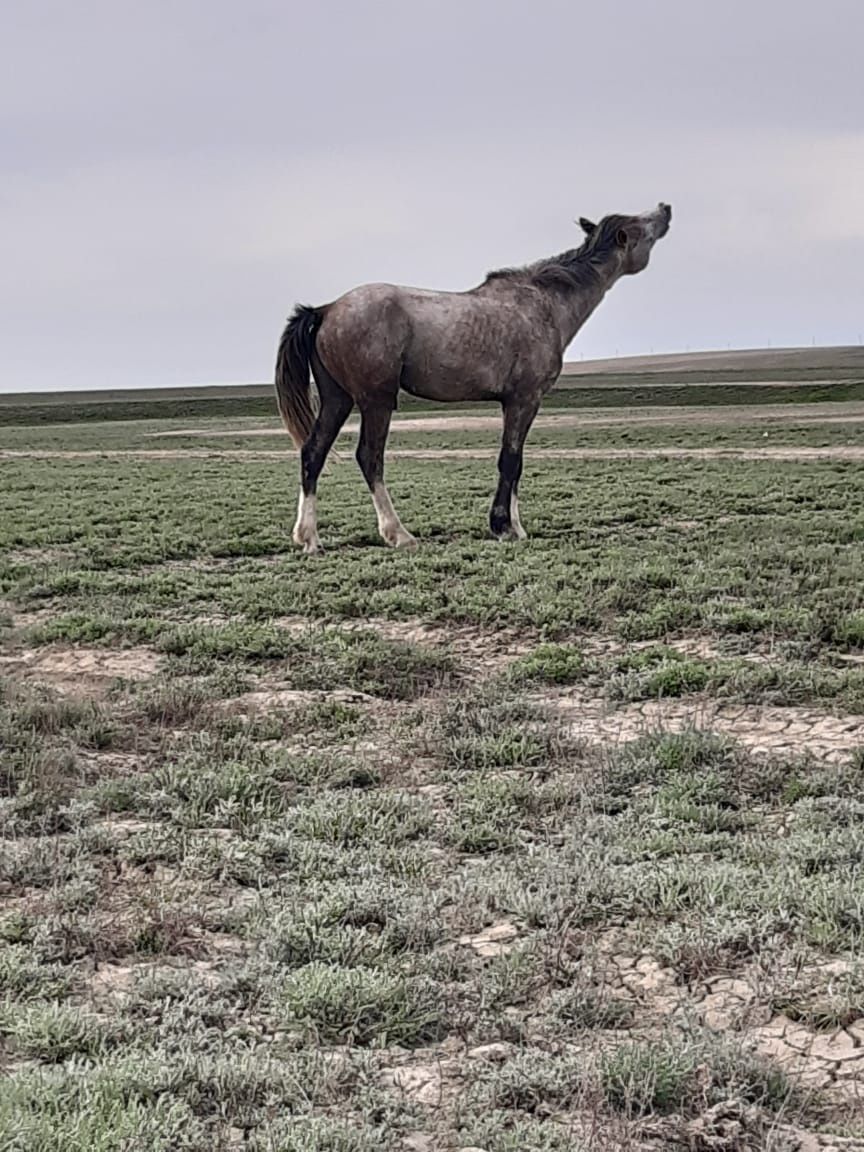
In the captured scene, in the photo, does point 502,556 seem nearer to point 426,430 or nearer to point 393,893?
point 393,893

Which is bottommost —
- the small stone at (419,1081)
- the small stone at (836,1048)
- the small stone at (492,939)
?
the small stone at (836,1048)

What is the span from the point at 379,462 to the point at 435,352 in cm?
120

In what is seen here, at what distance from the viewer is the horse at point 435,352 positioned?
406 inches

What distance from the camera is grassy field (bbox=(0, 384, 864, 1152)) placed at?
2.58 meters

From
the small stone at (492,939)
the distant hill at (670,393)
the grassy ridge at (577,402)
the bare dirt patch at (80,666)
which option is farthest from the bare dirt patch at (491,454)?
the grassy ridge at (577,402)

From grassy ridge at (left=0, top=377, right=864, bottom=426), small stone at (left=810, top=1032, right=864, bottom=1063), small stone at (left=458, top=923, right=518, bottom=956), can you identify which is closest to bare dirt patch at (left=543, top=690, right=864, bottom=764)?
small stone at (left=458, top=923, right=518, bottom=956)

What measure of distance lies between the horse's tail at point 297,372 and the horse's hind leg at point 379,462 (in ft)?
2.02

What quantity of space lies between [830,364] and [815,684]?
306ft

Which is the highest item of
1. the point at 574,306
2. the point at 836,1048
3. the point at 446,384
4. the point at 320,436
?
the point at 574,306

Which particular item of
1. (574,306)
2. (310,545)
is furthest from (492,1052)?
(574,306)

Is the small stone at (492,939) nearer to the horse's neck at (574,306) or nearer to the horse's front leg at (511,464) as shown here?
the horse's front leg at (511,464)

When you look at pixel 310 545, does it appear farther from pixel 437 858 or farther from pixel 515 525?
pixel 437 858

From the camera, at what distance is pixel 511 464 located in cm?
1109

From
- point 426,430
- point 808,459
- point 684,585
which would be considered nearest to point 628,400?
point 426,430
